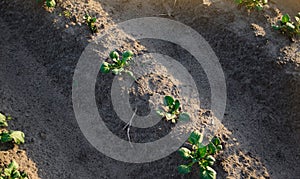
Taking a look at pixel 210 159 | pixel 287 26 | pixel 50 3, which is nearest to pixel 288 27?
pixel 287 26

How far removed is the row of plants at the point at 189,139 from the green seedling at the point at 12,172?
1.37 meters

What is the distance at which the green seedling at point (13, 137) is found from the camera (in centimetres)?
375

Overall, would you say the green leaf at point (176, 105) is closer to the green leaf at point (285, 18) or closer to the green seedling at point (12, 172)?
the green seedling at point (12, 172)

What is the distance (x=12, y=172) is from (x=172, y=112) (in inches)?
67.5

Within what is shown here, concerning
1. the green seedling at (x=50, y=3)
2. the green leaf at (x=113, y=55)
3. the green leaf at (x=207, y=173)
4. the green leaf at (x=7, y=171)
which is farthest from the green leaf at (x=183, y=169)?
the green seedling at (x=50, y=3)

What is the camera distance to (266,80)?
4688mm

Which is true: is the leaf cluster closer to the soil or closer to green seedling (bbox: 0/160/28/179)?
the soil

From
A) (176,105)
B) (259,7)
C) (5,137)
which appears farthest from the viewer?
(259,7)

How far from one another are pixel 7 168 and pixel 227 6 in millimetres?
3526

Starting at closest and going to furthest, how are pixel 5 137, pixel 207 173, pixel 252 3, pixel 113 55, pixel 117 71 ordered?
1. pixel 207 173
2. pixel 5 137
3. pixel 117 71
4. pixel 113 55
5. pixel 252 3

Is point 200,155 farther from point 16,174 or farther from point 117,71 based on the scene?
point 16,174

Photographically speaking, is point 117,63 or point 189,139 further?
point 117,63

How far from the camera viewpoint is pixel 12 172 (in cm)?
354

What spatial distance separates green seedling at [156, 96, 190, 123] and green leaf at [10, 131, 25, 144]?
1.44 m
